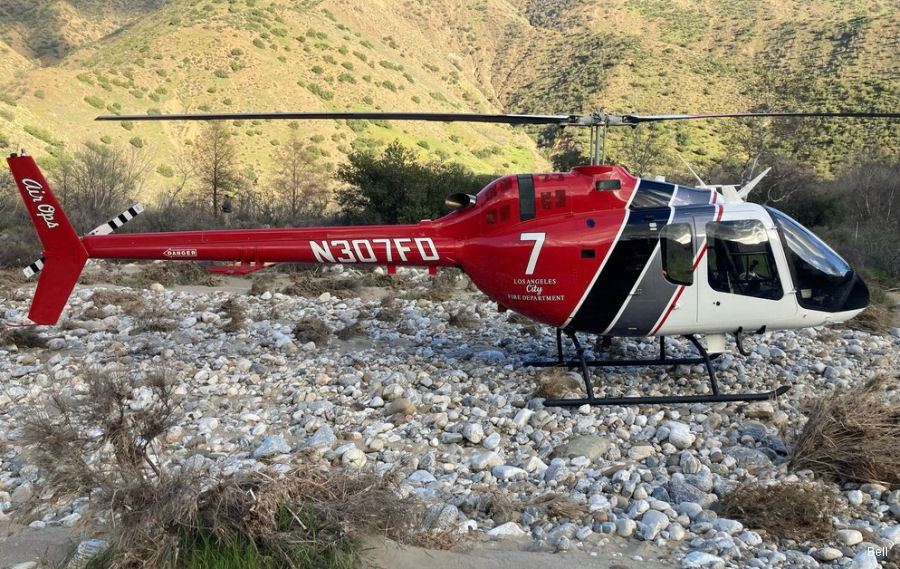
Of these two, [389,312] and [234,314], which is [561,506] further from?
[234,314]

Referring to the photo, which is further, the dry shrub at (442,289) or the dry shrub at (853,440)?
the dry shrub at (442,289)

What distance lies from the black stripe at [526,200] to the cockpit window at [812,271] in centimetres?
301

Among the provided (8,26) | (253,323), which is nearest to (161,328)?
(253,323)

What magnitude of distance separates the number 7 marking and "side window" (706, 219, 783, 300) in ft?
6.72

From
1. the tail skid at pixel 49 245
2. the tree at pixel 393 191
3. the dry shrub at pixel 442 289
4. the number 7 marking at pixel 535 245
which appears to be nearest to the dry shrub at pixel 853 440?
the number 7 marking at pixel 535 245

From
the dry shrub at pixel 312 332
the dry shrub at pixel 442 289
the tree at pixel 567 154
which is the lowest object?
the tree at pixel 567 154

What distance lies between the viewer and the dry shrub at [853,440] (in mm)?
5363

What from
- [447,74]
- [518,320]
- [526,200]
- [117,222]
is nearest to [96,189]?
[117,222]

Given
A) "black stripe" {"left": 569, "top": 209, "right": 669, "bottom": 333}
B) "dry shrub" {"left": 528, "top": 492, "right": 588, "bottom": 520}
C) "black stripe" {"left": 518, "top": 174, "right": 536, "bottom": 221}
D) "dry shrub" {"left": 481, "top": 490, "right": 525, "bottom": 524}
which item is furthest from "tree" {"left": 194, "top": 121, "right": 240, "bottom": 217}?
"dry shrub" {"left": 528, "top": 492, "right": 588, "bottom": 520}

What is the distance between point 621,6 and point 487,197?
303ft

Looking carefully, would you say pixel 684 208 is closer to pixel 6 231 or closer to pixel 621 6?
pixel 6 231

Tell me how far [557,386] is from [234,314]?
6703mm

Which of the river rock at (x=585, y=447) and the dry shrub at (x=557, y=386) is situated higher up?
the river rock at (x=585, y=447)

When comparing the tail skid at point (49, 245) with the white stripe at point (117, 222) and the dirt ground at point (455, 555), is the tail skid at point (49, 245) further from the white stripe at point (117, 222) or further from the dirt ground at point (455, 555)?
the dirt ground at point (455, 555)
